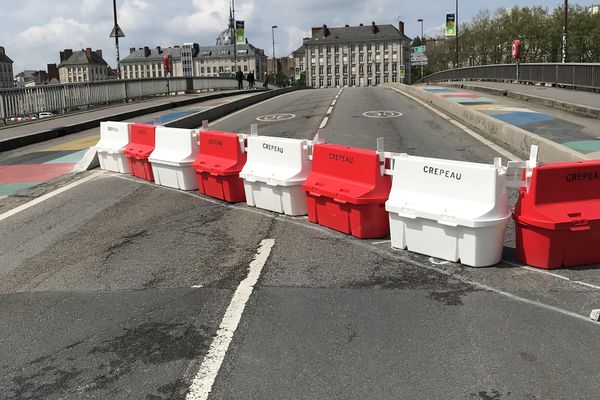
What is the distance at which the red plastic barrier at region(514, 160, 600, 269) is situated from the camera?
5.29 m

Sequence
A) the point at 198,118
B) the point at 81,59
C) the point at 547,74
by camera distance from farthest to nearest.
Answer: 1. the point at 81,59
2. the point at 547,74
3. the point at 198,118

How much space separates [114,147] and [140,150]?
3.71 ft

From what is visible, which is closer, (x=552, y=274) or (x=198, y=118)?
(x=552, y=274)

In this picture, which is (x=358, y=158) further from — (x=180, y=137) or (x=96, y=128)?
(x=96, y=128)

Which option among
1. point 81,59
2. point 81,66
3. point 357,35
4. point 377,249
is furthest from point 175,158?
point 81,59

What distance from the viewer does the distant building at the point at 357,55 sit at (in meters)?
176

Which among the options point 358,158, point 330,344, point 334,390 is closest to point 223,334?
point 330,344

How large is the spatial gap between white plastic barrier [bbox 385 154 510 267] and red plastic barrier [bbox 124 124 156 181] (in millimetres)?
5666

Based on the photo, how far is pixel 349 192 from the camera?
6.55 meters

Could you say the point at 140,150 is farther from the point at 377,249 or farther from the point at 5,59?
the point at 5,59

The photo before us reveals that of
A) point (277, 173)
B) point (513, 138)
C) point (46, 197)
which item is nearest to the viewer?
point (277, 173)

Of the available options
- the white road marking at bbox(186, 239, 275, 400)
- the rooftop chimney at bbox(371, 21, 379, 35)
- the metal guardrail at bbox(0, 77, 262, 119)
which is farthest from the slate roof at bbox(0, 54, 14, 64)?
the white road marking at bbox(186, 239, 275, 400)

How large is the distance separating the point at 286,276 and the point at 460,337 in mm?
1856

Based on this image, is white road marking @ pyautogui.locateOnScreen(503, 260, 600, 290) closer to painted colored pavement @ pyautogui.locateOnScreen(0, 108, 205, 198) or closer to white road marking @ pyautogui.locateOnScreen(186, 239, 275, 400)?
white road marking @ pyautogui.locateOnScreen(186, 239, 275, 400)
